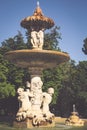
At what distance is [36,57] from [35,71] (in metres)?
1.35

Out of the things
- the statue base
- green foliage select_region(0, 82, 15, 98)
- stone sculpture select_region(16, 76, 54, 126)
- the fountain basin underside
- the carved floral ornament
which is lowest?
the statue base

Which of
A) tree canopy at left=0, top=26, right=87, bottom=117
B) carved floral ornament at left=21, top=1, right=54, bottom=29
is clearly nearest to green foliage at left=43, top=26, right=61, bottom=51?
tree canopy at left=0, top=26, right=87, bottom=117

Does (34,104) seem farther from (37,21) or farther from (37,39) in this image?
(37,21)

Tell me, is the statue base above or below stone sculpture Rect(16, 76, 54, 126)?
below

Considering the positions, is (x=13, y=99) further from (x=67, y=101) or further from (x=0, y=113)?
(x=67, y=101)

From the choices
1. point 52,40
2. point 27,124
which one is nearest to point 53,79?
point 52,40

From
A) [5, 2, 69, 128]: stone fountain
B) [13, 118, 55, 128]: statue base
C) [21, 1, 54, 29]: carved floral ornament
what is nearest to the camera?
[13, 118, 55, 128]: statue base

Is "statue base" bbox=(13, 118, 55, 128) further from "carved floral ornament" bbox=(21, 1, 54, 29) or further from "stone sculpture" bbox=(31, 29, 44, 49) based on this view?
"carved floral ornament" bbox=(21, 1, 54, 29)

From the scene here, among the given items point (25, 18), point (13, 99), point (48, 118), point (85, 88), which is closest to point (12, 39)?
point (13, 99)

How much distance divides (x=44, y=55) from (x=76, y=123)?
288 inches

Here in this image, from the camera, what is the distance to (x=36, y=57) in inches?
989

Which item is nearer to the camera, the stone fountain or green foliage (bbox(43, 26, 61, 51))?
the stone fountain

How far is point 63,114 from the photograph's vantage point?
5797 centimetres

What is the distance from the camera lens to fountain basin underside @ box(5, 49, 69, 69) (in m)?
24.5
